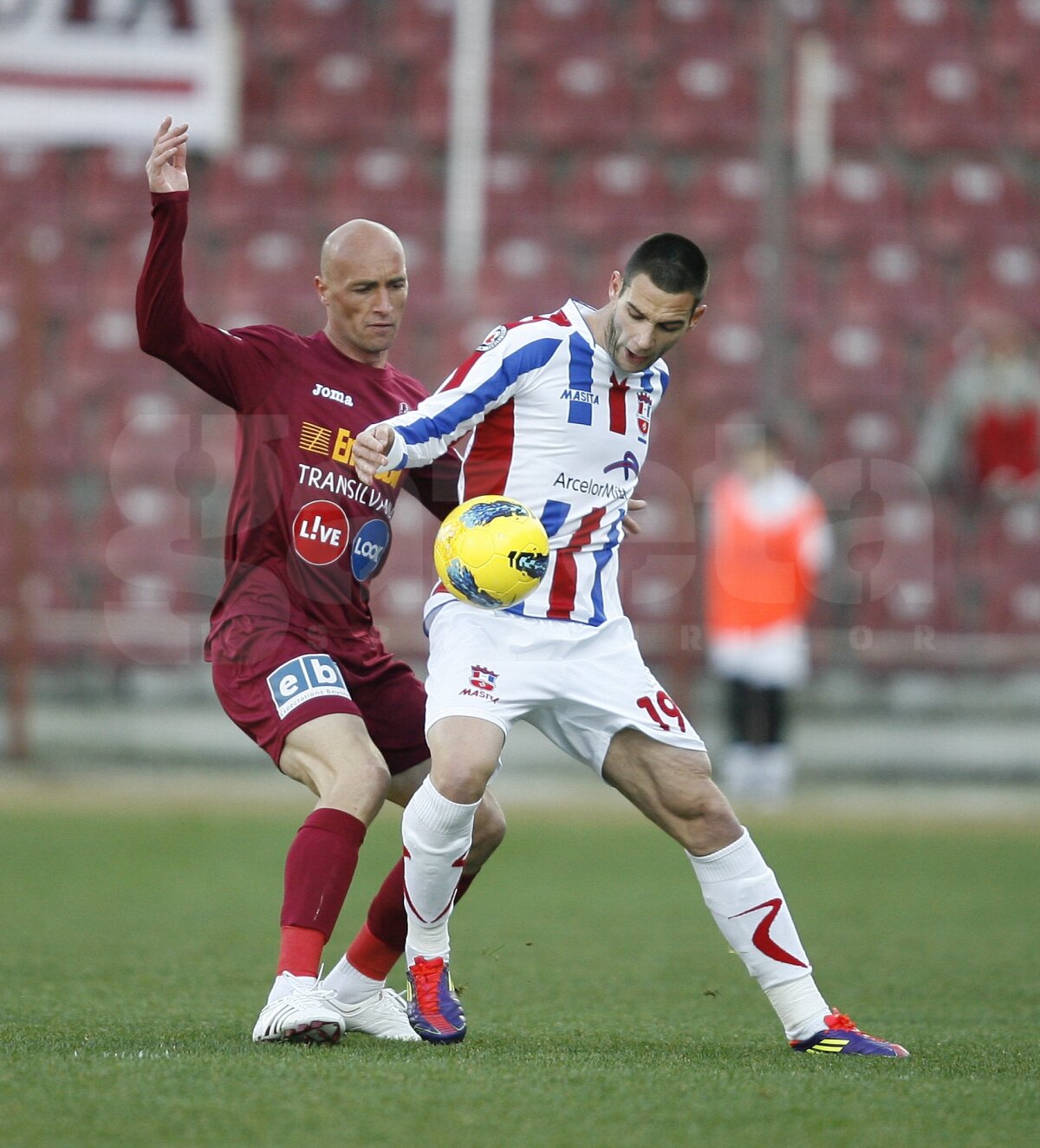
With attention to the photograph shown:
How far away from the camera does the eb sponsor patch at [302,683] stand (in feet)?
15.1

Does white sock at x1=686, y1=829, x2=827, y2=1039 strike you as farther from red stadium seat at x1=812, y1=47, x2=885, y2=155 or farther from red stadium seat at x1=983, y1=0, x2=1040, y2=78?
red stadium seat at x1=983, y1=0, x2=1040, y2=78

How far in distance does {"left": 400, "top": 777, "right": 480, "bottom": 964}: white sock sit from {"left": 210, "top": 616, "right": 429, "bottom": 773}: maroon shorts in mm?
392

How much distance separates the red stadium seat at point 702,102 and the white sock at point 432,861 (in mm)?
A: 11383

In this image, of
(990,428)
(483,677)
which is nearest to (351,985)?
(483,677)

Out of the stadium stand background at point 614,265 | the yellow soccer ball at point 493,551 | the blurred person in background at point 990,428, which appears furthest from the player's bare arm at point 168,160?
the blurred person in background at point 990,428

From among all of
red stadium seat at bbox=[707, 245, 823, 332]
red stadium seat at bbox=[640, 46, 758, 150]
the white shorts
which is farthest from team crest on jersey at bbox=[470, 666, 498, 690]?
red stadium seat at bbox=[640, 46, 758, 150]

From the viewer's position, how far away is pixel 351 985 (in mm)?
4777

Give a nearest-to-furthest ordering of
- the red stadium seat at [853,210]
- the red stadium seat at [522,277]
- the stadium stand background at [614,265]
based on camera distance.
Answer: the stadium stand background at [614,265]
the red stadium seat at [522,277]
the red stadium seat at [853,210]

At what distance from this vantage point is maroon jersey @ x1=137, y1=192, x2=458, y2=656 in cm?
481

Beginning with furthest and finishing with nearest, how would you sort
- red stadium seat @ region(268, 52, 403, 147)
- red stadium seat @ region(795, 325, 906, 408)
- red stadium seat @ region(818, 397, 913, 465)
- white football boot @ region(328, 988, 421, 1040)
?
red stadium seat @ region(268, 52, 403, 147), red stadium seat @ region(795, 325, 906, 408), red stadium seat @ region(818, 397, 913, 465), white football boot @ region(328, 988, 421, 1040)

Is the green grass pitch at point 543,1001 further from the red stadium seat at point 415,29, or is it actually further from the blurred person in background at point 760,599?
the red stadium seat at point 415,29

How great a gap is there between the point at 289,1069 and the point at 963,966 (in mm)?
3069

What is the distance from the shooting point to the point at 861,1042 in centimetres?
432

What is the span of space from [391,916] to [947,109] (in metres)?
12.0
